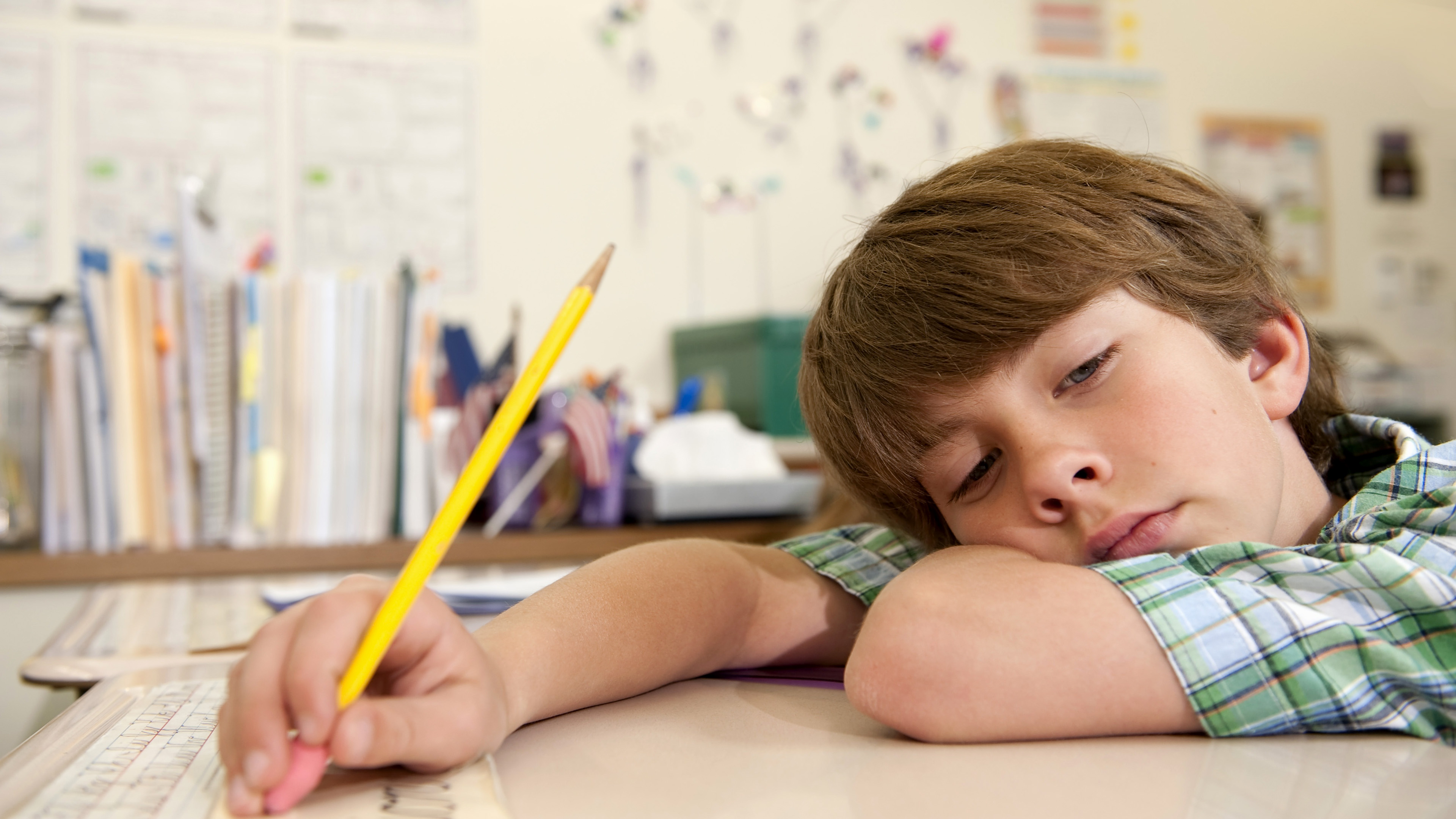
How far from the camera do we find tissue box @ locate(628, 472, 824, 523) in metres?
1.28

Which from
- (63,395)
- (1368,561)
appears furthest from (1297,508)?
(63,395)

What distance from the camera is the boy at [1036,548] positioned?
43 centimetres

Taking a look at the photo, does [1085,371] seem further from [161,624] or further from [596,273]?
[161,624]

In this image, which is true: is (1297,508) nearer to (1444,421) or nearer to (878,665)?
(878,665)

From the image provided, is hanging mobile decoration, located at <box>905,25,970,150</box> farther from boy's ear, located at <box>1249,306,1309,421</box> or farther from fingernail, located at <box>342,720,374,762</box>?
fingernail, located at <box>342,720,374,762</box>

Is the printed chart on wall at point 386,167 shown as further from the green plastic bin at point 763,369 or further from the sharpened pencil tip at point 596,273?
the sharpened pencil tip at point 596,273

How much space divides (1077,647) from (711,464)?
931 millimetres

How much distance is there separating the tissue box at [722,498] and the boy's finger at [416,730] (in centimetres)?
89

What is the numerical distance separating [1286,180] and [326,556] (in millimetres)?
2356

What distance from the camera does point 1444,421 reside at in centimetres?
253

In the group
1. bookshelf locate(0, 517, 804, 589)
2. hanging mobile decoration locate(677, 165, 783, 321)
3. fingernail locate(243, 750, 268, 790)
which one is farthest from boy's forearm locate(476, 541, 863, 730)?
hanging mobile decoration locate(677, 165, 783, 321)

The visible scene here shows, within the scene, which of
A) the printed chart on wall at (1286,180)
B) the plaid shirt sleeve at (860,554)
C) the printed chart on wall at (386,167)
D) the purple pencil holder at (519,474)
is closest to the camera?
the plaid shirt sleeve at (860,554)

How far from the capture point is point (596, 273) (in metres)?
0.41

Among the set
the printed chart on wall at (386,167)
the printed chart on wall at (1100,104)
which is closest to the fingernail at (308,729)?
the printed chart on wall at (386,167)
